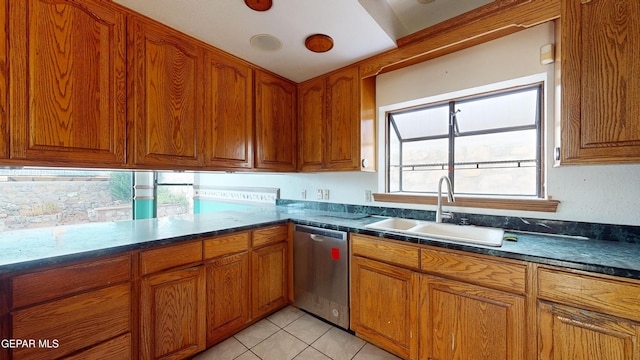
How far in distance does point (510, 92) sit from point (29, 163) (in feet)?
9.99

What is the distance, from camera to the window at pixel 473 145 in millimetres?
1750

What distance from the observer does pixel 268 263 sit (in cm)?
209

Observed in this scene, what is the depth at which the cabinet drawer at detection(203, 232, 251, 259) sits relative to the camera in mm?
1671

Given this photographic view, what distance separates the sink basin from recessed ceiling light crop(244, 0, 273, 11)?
1.63m

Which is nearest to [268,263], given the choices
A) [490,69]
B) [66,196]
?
[66,196]

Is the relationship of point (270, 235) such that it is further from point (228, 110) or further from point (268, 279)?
point (228, 110)

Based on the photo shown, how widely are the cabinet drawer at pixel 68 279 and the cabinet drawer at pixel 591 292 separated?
→ 86.2 inches

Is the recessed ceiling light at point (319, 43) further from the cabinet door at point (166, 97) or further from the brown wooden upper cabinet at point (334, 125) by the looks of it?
the cabinet door at point (166, 97)

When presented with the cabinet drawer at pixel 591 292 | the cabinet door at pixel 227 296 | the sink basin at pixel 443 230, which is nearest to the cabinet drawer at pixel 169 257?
the cabinet door at pixel 227 296

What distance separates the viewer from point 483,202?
5.78ft

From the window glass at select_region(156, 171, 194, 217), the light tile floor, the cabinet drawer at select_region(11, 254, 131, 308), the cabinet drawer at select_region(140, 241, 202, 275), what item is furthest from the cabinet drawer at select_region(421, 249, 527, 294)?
the window glass at select_region(156, 171, 194, 217)

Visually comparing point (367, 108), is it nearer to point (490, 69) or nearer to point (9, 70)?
point (490, 69)

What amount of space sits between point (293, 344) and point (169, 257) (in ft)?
3.63

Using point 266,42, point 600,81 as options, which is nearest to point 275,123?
point 266,42
